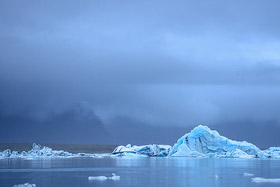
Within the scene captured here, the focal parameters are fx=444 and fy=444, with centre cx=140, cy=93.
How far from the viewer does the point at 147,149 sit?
68.8m

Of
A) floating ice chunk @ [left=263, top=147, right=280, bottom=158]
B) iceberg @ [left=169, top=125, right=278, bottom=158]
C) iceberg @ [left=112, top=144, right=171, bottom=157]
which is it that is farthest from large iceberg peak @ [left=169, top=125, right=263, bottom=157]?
floating ice chunk @ [left=263, top=147, right=280, bottom=158]

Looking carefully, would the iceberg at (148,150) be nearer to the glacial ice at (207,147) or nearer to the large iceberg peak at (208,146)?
the glacial ice at (207,147)

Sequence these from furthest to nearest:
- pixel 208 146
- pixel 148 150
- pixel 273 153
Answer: pixel 148 150 < pixel 273 153 < pixel 208 146

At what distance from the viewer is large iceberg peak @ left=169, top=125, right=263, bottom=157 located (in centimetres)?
5866

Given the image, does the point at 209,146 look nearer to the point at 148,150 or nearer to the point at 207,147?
the point at 207,147

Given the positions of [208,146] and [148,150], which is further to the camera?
[148,150]

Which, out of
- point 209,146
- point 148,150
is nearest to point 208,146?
point 209,146

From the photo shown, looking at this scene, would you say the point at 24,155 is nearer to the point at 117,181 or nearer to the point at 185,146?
the point at 185,146

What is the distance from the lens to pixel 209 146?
61.0 meters

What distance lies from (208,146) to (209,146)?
16 centimetres

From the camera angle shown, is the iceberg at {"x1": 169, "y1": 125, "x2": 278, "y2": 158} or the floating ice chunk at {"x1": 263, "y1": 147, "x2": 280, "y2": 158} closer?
the iceberg at {"x1": 169, "y1": 125, "x2": 278, "y2": 158}

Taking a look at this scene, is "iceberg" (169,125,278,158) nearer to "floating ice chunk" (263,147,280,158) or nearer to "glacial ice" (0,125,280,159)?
"glacial ice" (0,125,280,159)

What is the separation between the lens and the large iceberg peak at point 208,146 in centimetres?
5866

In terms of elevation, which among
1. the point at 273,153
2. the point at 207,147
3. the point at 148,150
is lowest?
the point at 273,153
